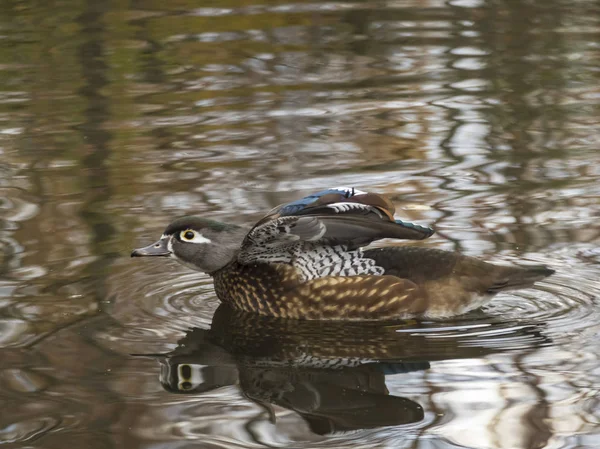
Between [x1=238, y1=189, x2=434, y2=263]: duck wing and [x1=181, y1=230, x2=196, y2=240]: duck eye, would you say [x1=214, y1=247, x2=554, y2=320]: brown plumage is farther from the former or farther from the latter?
[x1=181, y1=230, x2=196, y2=240]: duck eye

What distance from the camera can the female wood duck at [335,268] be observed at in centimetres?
702

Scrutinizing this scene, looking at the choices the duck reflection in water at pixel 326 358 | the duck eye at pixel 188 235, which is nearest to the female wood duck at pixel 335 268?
the duck eye at pixel 188 235

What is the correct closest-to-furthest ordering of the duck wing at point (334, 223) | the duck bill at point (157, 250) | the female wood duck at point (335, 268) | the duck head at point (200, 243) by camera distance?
the duck wing at point (334, 223), the female wood duck at point (335, 268), the duck bill at point (157, 250), the duck head at point (200, 243)

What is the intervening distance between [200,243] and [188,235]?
0.09 metres

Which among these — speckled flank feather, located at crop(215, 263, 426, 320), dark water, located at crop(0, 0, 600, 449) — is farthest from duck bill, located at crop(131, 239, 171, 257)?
speckled flank feather, located at crop(215, 263, 426, 320)

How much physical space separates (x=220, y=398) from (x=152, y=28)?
11.8 metres

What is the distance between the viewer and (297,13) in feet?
58.4

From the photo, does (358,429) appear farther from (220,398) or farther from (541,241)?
(541,241)

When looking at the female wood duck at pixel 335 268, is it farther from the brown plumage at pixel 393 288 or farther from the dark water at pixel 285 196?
the dark water at pixel 285 196

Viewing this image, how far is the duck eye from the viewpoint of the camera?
764cm

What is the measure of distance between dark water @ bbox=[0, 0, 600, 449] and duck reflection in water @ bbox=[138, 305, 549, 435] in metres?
0.02

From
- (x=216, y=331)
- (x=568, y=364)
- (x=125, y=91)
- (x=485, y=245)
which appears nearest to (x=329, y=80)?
(x=125, y=91)

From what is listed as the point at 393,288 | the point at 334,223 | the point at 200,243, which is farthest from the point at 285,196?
the point at 334,223

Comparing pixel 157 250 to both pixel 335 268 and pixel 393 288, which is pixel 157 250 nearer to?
pixel 335 268
